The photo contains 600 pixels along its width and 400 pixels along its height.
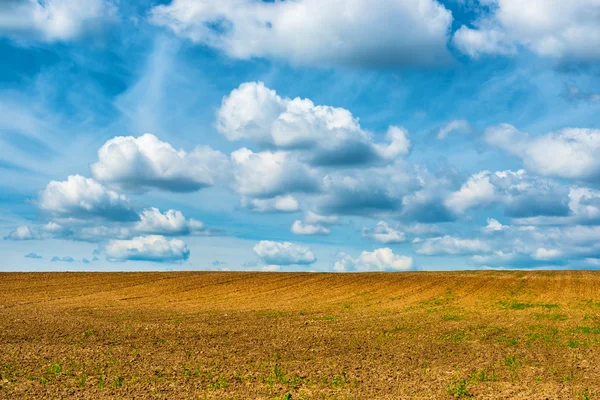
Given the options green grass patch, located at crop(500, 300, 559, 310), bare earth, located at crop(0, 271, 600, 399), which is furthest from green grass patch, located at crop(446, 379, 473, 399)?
green grass patch, located at crop(500, 300, 559, 310)

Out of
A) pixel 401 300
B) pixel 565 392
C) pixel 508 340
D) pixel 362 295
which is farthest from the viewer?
pixel 362 295

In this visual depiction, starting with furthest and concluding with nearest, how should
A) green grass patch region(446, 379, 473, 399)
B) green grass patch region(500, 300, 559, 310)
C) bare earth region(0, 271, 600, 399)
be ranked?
green grass patch region(500, 300, 559, 310) → bare earth region(0, 271, 600, 399) → green grass patch region(446, 379, 473, 399)

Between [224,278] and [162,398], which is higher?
[224,278]

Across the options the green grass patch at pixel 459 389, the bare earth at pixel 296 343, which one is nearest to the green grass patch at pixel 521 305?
the bare earth at pixel 296 343

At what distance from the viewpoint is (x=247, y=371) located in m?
21.9

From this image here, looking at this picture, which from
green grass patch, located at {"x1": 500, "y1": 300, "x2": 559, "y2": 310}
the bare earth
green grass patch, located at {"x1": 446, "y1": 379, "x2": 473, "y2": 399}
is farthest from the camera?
green grass patch, located at {"x1": 500, "y1": 300, "x2": 559, "y2": 310}

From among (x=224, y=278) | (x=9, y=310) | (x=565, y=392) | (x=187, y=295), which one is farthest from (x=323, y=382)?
(x=224, y=278)

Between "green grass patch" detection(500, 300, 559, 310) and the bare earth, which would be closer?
the bare earth

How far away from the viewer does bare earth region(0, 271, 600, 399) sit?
64.0ft

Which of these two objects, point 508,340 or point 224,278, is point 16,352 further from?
point 224,278

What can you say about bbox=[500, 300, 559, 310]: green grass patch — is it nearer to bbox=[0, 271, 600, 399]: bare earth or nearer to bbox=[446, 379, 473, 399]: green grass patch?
bbox=[0, 271, 600, 399]: bare earth

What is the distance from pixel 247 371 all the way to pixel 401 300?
3120 centimetres

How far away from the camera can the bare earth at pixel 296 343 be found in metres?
19.5

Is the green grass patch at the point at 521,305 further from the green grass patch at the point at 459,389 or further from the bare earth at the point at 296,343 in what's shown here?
the green grass patch at the point at 459,389
